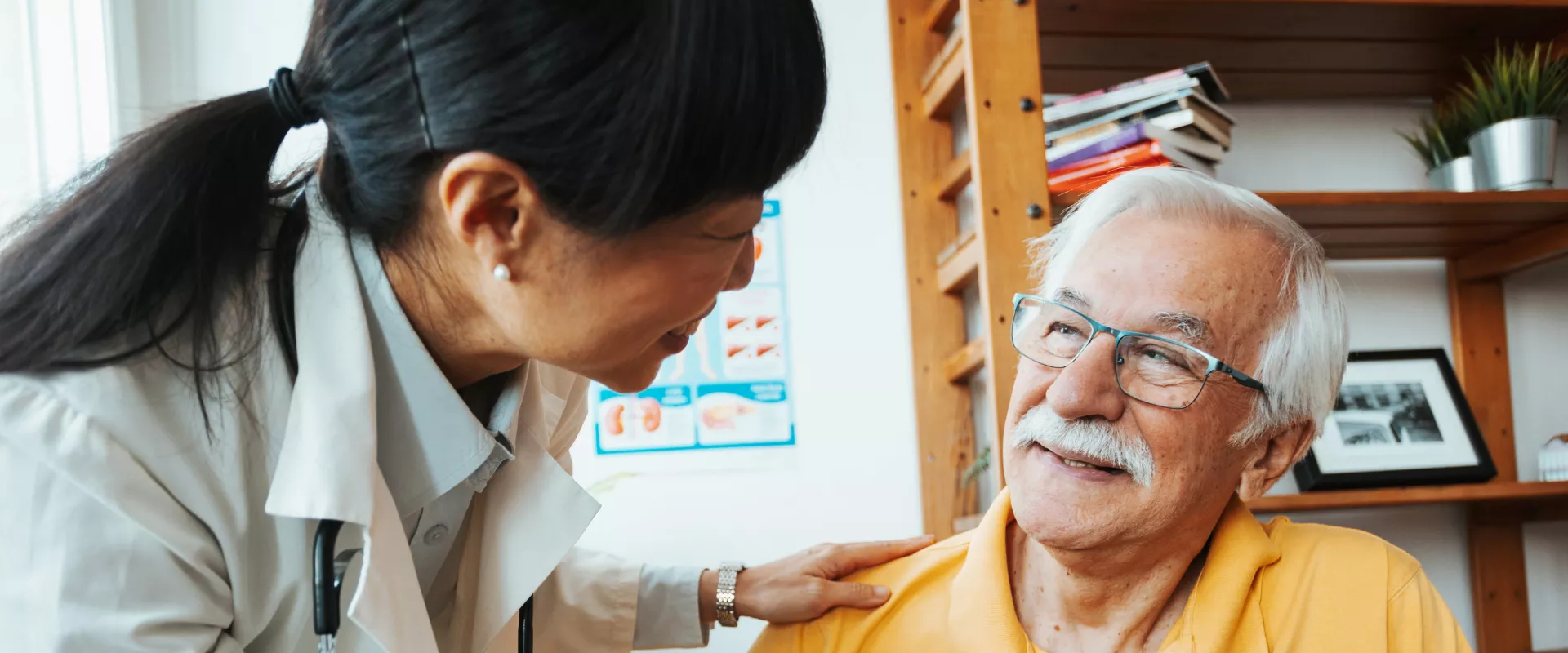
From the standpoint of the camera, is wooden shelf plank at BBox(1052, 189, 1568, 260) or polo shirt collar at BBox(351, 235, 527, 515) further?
wooden shelf plank at BBox(1052, 189, 1568, 260)

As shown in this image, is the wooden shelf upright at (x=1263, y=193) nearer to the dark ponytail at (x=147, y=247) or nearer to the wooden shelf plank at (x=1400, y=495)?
the wooden shelf plank at (x=1400, y=495)

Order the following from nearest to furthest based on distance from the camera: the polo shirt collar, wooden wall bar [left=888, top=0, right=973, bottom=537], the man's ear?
the polo shirt collar → the man's ear → wooden wall bar [left=888, top=0, right=973, bottom=537]

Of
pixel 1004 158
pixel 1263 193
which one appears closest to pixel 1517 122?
pixel 1263 193

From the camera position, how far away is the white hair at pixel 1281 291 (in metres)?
1.42

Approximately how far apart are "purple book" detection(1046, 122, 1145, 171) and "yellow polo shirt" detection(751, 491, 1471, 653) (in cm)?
74

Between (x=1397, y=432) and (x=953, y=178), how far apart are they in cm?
104

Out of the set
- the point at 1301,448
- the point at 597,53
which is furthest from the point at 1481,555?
the point at 597,53

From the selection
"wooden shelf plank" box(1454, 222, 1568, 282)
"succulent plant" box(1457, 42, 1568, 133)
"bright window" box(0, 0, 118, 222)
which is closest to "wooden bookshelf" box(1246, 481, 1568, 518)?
"wooden shelf plank" box(1454, 222, 1568, 282)

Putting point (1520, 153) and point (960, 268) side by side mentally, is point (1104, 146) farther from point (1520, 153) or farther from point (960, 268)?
point (1520, 153)

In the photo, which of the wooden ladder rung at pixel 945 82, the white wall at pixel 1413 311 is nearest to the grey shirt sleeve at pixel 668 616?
the wooden ladder rung at pixel 945 82

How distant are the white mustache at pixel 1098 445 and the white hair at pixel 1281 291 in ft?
0.50

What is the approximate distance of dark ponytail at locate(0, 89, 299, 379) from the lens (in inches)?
32.1

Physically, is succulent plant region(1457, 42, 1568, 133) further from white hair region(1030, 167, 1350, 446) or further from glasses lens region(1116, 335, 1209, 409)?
glasses lens region(1116, 335, 1209, 409)

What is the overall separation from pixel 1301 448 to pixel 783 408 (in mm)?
1143
